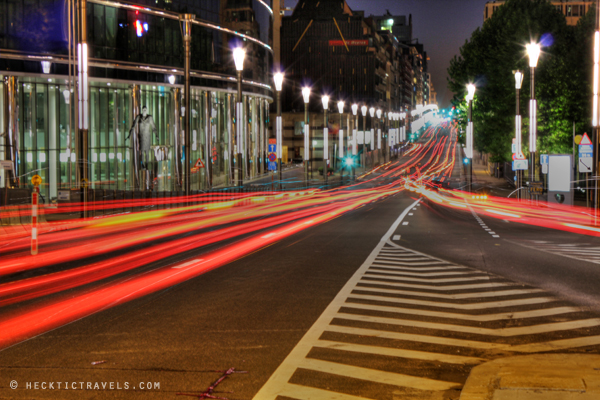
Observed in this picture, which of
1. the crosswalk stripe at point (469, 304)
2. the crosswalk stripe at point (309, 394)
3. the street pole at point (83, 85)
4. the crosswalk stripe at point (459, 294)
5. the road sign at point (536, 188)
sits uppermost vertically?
the street pole at point (83, 85)

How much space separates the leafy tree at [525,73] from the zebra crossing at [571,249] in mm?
32399

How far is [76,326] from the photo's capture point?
8.35 m

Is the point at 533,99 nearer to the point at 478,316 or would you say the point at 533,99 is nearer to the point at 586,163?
the point at 586,163

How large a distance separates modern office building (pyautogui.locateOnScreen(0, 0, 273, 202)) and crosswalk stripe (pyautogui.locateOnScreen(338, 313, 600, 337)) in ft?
88.1

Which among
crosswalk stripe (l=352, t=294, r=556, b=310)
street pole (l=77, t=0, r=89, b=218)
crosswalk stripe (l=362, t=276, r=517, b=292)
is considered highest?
street pole (l=77, t=0, r=89, b=218)

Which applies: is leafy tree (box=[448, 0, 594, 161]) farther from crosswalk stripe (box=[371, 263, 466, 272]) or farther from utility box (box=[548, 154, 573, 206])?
crosswalk stripe (box=[371, 263, 466, 272])

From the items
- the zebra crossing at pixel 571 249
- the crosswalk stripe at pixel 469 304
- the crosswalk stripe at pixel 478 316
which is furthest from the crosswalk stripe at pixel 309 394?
the zebra crossing at pixel 571 249

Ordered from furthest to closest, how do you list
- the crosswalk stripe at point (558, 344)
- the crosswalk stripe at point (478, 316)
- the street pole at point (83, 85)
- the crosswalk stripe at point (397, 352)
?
the street pole at point (83, 85) < the crosswalk stripe at point (478, 316) < the crosswalk stripe at point (558, 344) < the crosswalk stripe at point (397, 352)

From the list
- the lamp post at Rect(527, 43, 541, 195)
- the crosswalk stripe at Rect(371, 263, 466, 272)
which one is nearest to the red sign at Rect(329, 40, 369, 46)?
the lamp post at Rect(527, 43, 541, 195)

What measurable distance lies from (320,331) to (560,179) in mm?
31137

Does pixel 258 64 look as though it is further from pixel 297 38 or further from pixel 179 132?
pixel 297 38

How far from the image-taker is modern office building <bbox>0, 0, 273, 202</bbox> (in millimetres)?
41375

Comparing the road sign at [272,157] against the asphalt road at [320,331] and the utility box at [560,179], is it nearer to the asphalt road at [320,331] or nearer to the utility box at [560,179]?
the utility box at [560,179]

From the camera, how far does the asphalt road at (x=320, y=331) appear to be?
606 centimetres
